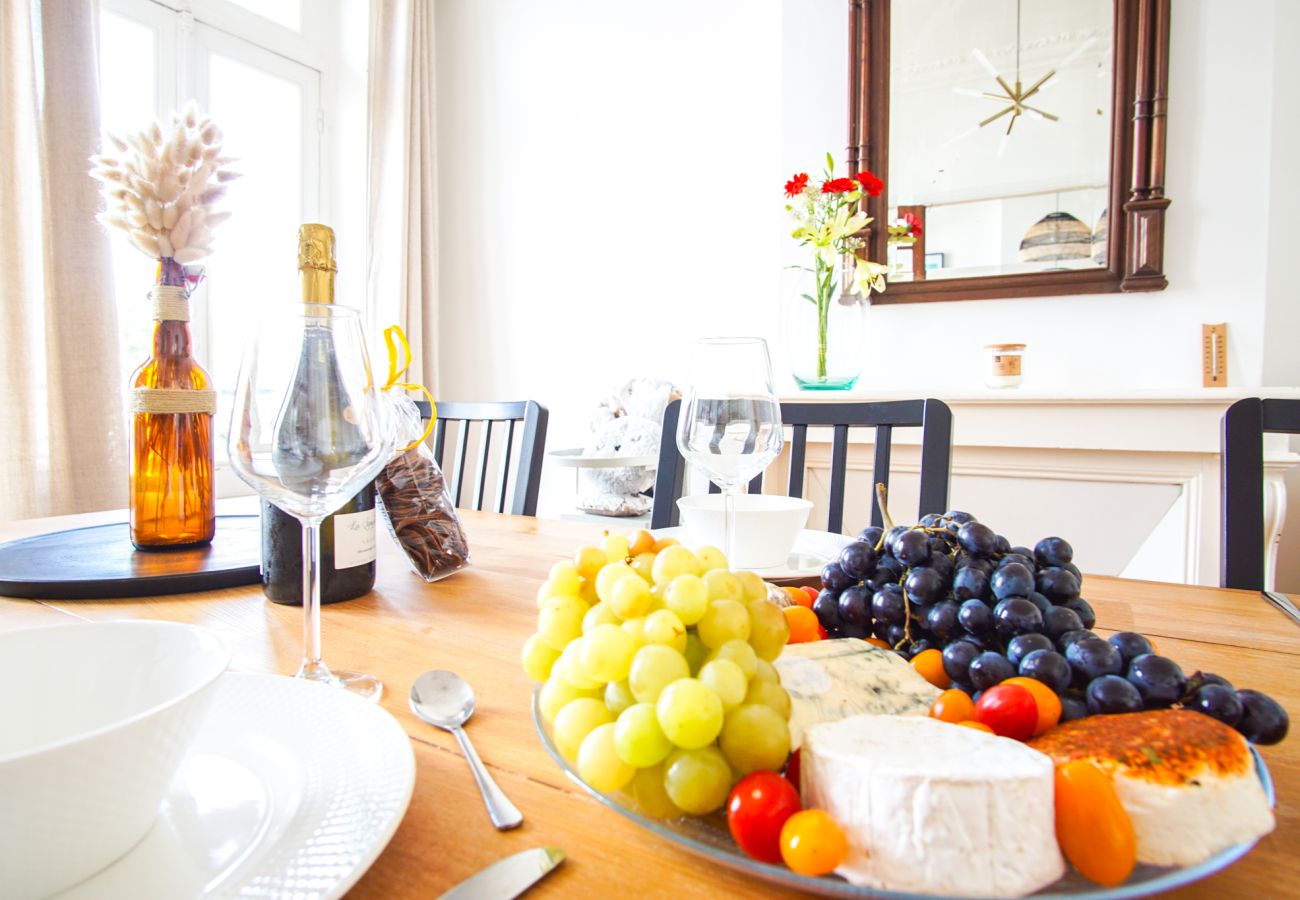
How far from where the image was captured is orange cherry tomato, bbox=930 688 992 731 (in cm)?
34

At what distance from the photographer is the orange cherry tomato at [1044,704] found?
35cm

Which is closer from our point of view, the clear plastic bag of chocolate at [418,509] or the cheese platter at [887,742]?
the cheese platter at [887,742]

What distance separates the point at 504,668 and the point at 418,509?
34 cm

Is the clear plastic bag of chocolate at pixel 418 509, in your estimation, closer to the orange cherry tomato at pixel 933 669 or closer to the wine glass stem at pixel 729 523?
the wine glass stem at pixel 729 523

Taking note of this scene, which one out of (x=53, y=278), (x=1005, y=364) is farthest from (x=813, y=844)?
(x=53, y=278)

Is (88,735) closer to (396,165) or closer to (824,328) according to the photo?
(824,328)

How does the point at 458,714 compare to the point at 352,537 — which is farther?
the point at 352,537

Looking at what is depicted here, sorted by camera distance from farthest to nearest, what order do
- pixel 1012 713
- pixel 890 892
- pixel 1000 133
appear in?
1. pixel 1000 133
2. pixel 1012 713
3. pixel 890 892

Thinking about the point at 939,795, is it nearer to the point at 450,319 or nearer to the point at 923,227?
the point at 923,227

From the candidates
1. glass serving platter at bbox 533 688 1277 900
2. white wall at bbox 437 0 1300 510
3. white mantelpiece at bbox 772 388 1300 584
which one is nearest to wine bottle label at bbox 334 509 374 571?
glass serving platter at bbox 533 688 1277 900

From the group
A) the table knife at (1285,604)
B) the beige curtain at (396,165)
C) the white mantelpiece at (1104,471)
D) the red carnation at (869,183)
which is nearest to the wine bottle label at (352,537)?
the table knife at (1285,604)

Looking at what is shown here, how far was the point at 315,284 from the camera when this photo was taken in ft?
2.09

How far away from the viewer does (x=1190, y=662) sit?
1.88ft

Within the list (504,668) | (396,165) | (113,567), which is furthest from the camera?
(396,165)
